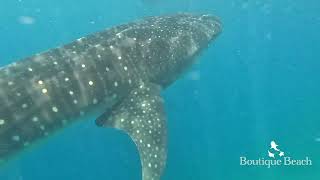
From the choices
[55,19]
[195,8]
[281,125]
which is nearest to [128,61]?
[281,125]

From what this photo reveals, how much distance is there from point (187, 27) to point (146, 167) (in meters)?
3.12

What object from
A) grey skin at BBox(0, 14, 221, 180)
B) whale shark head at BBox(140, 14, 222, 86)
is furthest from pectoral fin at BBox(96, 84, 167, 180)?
whale shark head at BBox(140, 14, 222, 86)

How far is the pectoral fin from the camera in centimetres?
689

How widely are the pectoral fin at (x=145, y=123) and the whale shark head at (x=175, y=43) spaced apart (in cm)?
49

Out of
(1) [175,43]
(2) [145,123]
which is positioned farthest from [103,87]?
(1) [175,43]

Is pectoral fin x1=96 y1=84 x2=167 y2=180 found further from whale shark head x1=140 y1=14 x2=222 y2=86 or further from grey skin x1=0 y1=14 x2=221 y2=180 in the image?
whale shark head x1=140 y1=14 x2=222 y2=86

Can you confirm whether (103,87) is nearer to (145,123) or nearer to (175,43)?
(145,123)

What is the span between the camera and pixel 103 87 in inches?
283

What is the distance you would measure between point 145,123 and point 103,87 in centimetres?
86

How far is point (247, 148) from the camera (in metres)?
24.7

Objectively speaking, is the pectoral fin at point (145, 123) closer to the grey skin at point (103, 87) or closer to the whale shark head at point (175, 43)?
the grey skin at point (103, 87)

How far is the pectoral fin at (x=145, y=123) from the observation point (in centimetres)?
689

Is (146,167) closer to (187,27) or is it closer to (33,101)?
(33,101)

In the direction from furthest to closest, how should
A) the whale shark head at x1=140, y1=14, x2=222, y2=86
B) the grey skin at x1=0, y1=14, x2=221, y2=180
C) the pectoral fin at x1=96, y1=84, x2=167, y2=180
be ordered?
the whale shark head at x1=140, y1=14, x2=222, y2=86, the pectoral fin at x1=96, y1=84, x2=167, y2=180, the grey skin at x1=0, y1=14, x2=221, y2=180
